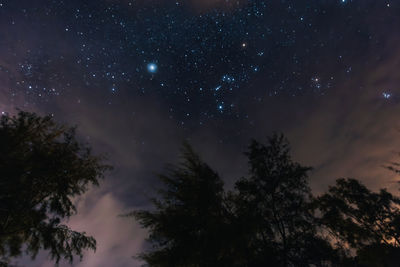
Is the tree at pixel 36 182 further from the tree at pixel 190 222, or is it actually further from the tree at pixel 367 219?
the tree at pixel 367 219

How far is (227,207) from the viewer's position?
800 cm

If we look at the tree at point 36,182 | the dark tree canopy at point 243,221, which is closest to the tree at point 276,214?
the dark tree canopy at point 243,221

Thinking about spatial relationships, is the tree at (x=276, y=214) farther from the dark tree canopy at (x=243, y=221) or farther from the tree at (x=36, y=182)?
the tree at (x=36, y=182)

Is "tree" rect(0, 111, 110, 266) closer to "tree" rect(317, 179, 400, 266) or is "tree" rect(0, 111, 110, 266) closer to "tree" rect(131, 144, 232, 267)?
"tree" rect(131, 144, 232, 267)

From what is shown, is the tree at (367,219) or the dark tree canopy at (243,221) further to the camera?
the tree at (367,219)

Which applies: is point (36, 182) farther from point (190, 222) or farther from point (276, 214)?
point (276, 214)

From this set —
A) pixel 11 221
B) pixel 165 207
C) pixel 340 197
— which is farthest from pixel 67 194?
pixel 340 197

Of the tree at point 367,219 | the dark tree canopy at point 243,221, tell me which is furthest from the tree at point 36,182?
the tree at point 367,219

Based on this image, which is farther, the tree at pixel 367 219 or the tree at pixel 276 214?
the tree at pixel 367 219

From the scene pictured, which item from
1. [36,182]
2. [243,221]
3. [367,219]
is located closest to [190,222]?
[243,221]

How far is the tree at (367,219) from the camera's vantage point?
53.9ft

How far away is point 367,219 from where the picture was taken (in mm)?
17109

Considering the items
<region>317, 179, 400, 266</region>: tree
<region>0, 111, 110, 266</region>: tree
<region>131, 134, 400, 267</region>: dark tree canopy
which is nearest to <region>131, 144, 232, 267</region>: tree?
<region>131, 134, 400, 267</region>: dark tree canopy

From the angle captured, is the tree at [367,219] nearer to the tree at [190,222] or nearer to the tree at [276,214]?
the tree at [276,214]
